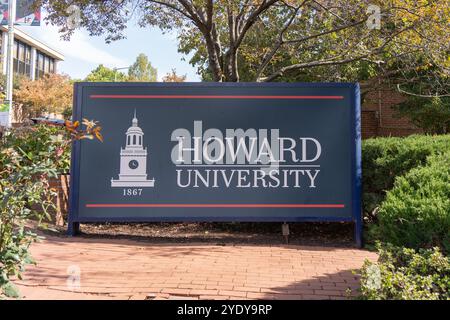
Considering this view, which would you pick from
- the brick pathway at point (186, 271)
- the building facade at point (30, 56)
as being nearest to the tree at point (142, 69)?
the building facade at point (30, 56)

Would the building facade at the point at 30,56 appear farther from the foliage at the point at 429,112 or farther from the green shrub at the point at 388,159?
the green shrub at the point at 388,159

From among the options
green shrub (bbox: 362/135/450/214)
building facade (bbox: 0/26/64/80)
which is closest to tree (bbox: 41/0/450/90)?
green shrub (bbox: 362/135/450/214)

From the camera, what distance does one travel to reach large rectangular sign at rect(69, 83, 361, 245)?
6.65 m

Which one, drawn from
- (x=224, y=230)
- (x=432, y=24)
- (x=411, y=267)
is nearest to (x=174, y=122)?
(x=224, y=230)

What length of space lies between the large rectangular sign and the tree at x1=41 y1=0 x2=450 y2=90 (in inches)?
102

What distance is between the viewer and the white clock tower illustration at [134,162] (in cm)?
670

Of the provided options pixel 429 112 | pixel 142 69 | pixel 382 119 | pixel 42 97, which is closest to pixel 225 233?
pixel 429 112

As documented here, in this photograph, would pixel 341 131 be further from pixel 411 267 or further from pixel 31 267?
pixel 31 267

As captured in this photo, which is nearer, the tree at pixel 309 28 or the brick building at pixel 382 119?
the tree at pixel 309 28

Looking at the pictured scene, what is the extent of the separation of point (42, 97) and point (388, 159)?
32.0 meters

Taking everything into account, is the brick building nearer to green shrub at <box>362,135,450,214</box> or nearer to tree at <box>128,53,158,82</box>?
green shrub at <box>362,135,450,214</box>

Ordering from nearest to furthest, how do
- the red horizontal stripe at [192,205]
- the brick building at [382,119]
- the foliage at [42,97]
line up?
the red horizontal stripe at [192,205] < the brick building at [382,119] < the foliage at [42,97]

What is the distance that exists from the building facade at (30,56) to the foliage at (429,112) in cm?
2978

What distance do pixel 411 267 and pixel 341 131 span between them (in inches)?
148
